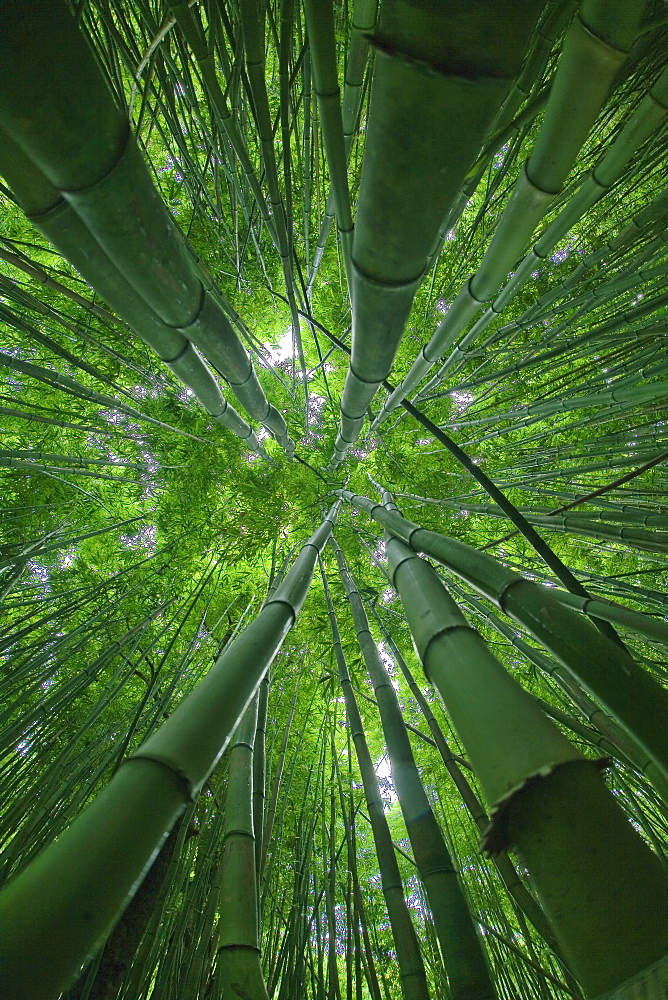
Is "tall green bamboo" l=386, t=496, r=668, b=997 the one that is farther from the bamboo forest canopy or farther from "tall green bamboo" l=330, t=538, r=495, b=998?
"tall green bamboo" l=330, t=538, r=495, b=998

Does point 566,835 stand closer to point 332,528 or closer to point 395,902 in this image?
point 395,902

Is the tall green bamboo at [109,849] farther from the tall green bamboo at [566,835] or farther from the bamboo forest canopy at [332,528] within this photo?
the tall green bamboo at [566,835]

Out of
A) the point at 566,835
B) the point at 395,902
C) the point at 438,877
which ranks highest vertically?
the point at 566,835

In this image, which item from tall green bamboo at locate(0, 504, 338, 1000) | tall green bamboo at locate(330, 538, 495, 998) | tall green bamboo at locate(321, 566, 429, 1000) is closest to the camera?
tall green bamboo at locate(0, 504, 338, 1000)

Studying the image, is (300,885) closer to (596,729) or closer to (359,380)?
(596,729)

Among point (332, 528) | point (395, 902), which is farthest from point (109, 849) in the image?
point (332, 528)

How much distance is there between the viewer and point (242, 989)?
877mm

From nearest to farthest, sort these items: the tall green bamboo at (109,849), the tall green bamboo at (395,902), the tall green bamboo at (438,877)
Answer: the tall green bamboo at (109,849), the tall green bamboo at (438,877), the tall green bamboo at (395,902)

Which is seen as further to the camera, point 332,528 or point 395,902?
point 332,528

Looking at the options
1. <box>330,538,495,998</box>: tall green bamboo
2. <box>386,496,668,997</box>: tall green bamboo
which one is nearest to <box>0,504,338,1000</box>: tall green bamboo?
<box>386,496,668,997</box>: tall green bamboo

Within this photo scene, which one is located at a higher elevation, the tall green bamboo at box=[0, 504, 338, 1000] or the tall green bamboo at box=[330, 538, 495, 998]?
the tall green bamboo at box=[0, 504, 338, 1000]

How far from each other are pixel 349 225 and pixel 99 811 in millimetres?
1278

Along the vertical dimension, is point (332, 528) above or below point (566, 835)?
above

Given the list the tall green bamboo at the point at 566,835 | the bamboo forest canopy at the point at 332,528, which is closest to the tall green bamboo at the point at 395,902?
the bamboo forest canopy at the point at 332,528
